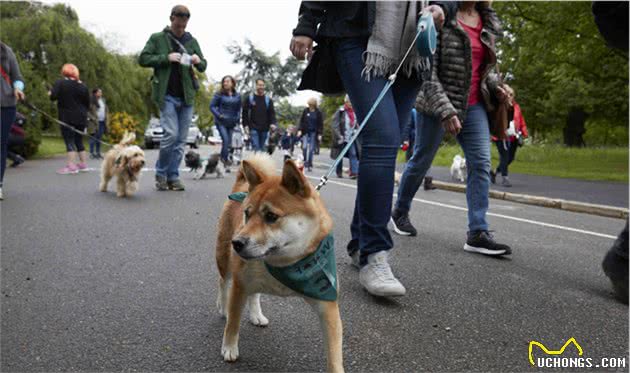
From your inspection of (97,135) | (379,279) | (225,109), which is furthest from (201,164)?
(379,279)

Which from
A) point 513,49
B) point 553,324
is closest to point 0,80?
point 553,324

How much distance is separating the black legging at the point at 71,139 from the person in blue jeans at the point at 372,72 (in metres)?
9.24

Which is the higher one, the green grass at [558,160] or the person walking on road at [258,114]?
the person walking on road at [258,114]

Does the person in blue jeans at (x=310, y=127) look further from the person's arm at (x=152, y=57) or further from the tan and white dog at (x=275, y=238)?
the tan and white dog at (x=275, y=238)

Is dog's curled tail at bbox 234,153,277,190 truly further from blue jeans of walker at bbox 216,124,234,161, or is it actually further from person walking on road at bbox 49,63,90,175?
blue jeans of walker at bbox 216,124,234,161

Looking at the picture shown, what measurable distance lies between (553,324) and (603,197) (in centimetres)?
807

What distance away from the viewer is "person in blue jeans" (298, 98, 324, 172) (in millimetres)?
15593

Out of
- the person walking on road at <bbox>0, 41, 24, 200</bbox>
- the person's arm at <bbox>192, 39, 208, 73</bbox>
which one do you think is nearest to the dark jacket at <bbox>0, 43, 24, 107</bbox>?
the person walking on road at <bbox>0, 41, 24, 200</bbox>

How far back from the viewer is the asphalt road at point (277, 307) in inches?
88.1

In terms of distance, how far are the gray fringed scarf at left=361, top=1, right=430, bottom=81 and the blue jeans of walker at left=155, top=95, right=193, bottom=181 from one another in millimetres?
5173

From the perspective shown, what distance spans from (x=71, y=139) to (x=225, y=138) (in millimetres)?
3591

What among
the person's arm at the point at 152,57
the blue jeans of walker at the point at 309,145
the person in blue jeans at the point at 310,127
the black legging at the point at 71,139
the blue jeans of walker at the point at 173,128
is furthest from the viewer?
the blue jeans of walker at the point at 309,145

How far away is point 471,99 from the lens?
13.9 ft

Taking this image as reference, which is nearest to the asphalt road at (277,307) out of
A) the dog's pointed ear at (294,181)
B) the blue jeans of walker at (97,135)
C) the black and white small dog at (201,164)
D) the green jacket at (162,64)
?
the dog's pointed ear at (294,181)
